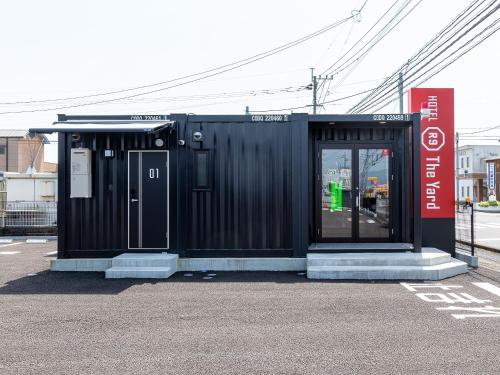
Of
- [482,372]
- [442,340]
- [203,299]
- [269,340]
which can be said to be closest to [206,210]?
[203,299]

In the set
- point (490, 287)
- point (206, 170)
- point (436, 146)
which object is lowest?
point (490, 287)

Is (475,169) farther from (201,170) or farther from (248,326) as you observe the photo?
(248,326)

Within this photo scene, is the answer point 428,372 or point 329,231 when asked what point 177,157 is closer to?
point 329,231

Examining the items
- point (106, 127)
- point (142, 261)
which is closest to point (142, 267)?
point (142, 261)

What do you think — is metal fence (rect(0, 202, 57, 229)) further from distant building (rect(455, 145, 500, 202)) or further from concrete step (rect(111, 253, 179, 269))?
distant building (rect(455, 145, 500, 202))

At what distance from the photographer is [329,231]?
9.89 metres

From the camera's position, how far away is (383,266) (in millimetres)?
8562

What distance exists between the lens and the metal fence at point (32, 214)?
17.2 metres

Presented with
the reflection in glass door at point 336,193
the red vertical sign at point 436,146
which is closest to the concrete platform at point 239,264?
the reflection in glass door at point 336,193

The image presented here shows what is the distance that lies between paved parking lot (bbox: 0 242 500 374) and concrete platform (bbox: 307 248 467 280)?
351 millimetres

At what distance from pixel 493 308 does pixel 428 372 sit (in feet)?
9.41

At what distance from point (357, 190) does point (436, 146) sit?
2.44m

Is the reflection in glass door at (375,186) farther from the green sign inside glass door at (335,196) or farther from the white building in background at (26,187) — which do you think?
the white building in background at (26,187)

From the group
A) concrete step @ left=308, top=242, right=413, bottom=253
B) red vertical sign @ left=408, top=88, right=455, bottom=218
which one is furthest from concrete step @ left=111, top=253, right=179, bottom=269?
red vertical sign @ left=408, top=88, right=455, bottom=218
